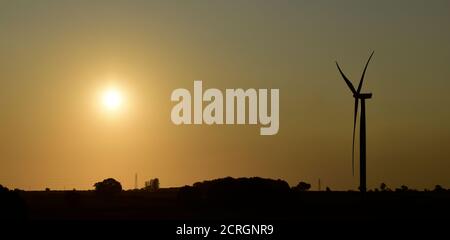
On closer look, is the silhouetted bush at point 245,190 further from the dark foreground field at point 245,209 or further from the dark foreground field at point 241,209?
the dark foreground field at point 241,209

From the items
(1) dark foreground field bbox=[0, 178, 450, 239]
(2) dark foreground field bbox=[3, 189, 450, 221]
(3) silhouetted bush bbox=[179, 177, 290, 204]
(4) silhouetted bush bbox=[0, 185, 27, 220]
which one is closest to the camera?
(4) silhouetted bush bbox=[0, 185, 27, 220]

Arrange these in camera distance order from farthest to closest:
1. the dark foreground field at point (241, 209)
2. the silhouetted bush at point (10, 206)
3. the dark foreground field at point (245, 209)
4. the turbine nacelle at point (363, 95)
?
the dark foreground field at point (241, 209), the turbine nacelle at point (363, 95), the dark foreground field at point (245, 209), the silhouetted bush at point (10, 206)

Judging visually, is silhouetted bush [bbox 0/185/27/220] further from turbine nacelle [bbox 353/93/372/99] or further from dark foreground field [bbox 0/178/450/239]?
turbine nacelle [bbox 353/93/372/99]

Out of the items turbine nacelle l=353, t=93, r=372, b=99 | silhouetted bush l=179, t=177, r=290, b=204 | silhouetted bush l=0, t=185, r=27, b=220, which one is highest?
turbine nacelle l=353, t=93, r=372, b=99

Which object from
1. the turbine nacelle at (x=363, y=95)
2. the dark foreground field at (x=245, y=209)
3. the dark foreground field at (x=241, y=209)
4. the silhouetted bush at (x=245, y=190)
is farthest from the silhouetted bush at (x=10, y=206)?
the silhouetted bush at (x=245, y=190)

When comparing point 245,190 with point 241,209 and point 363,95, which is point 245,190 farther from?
point 363,95

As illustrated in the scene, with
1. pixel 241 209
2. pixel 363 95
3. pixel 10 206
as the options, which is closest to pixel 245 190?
pixel 241 209

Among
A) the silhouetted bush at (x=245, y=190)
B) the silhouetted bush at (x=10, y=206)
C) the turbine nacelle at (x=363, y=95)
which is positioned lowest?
the silhouetted bush at (x=10, y=206)

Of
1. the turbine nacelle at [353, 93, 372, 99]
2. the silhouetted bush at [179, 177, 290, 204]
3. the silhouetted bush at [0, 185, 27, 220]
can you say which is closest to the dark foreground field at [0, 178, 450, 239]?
the silhouetted bush at [179, 177, 290, 204]

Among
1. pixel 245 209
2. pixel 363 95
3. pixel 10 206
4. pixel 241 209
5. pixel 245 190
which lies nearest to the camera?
pixel 10 206

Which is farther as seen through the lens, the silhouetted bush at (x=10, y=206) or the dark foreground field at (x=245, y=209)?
the dark foreground field at (x=245, y=209)

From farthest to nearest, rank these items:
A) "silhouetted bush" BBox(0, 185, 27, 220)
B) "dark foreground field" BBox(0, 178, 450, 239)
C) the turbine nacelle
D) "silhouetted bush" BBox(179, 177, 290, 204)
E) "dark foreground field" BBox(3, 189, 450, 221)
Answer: "silhouetted bush" BBox(179, 177, 290, 204), "dark foreground field" BBox(3, 189, 450, 221), the turbine nacelle, "dark foreground field" BBox(0, 178, 450, 239), "silhouetted bush" BBox(0, 185, 27, 220)
